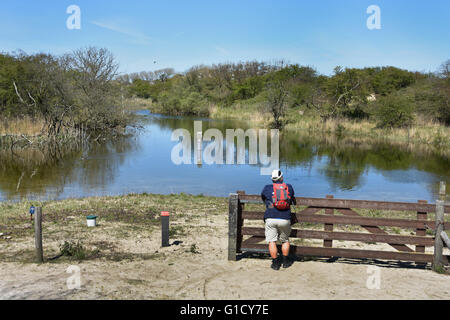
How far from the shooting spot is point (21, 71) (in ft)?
113

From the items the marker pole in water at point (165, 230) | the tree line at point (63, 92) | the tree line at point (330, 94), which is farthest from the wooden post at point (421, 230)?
the tree line at point (330, 94)

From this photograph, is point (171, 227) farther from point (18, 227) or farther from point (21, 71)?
point (21, 71)

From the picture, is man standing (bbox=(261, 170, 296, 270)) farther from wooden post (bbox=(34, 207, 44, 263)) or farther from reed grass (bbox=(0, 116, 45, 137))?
reed grass (bbox=(0, 116, 45, 137))

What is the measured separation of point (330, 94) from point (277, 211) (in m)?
47.5

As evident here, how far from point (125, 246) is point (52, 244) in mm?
1512

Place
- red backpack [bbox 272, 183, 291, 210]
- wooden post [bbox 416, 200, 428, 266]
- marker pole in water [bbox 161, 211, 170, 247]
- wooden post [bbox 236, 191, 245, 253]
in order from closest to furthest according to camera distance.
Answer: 1. red backpack [bbox 272, 183, 291, 210]
2. wooden post [bbox 416, 200, 428, 266]
3. wooden post [bbox 236, 191, 245, 253]
4. marker pole in water [bbox 161, 211, 170, 247]

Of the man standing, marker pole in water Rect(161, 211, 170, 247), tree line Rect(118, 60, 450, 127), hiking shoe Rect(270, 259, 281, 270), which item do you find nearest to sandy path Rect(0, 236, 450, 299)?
hiking shoe Rect(270, 259, 281, 270)

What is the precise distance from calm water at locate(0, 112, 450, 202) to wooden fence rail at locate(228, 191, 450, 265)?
9.03 metres

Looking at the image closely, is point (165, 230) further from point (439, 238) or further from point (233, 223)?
point (439, 238)

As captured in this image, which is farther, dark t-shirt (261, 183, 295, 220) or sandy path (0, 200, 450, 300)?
dark t-shirt (261, 183, 295, 220)

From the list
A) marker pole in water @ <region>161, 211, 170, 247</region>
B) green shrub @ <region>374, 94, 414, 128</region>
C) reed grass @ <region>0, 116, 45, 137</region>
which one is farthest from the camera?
green shrub @ <region>374, 94, 414, 128</region>

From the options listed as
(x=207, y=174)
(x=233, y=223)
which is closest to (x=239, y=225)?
(x=233, y=223)

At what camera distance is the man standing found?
753 centimetres
